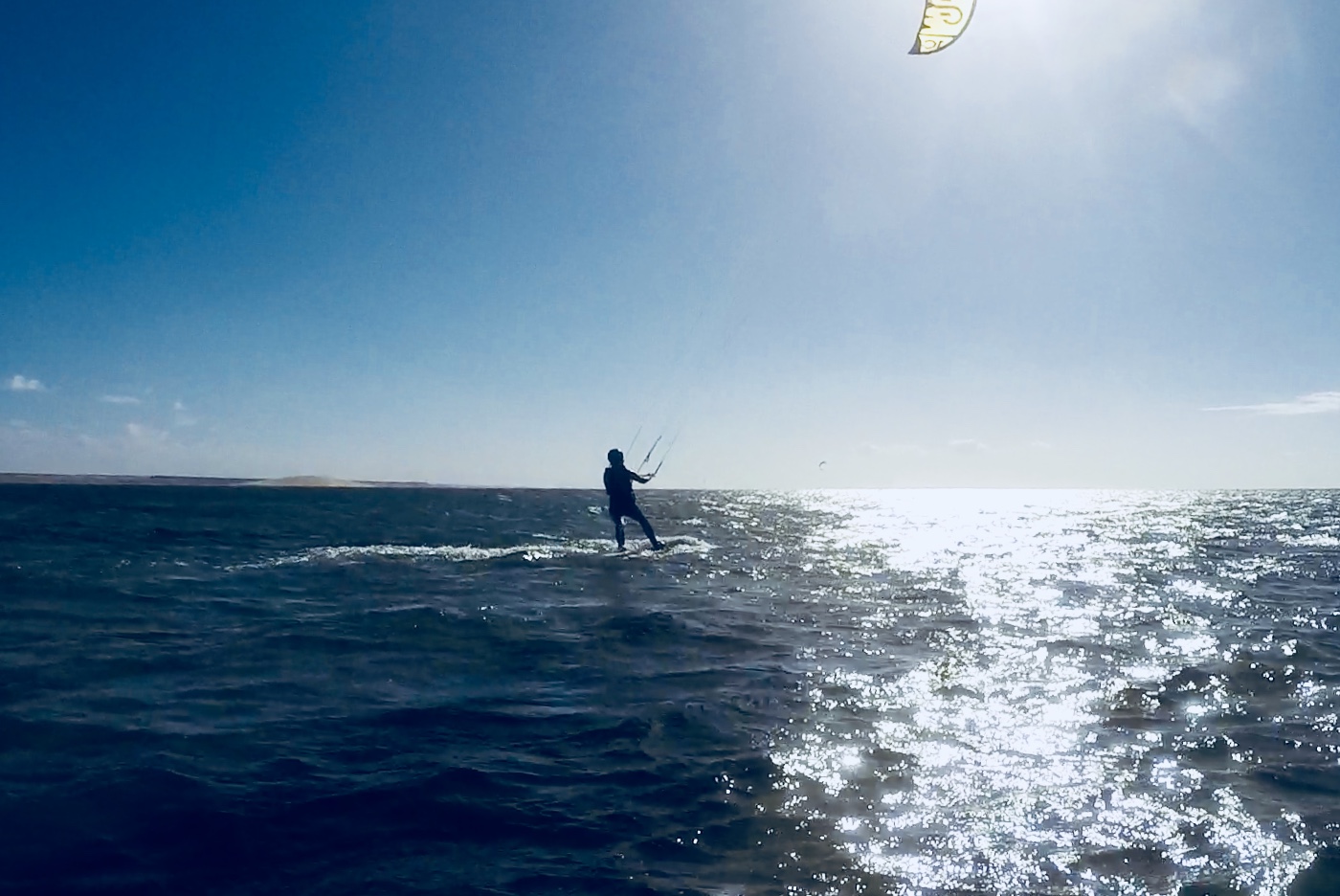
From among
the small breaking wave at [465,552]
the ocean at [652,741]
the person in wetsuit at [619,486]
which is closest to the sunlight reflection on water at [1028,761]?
the ocean at [652,741]

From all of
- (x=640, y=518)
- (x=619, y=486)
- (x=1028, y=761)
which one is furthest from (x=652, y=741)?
(x=640, y=518)

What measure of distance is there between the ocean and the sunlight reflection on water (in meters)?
0.04

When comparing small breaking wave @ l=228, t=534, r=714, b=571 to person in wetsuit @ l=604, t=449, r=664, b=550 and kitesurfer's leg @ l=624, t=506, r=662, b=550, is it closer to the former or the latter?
kitesurfer's leg @ l=624, t=506, r=662, b=550

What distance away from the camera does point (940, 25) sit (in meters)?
10.1

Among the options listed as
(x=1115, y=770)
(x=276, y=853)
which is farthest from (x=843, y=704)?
(x=276, y=853)

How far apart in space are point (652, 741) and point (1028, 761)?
3.79m

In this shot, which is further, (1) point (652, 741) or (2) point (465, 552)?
(2) point (465, 552)

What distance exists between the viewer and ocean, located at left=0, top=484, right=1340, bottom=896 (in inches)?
231

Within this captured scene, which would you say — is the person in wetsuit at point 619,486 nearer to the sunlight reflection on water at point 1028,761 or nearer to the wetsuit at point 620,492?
the wetsuit at point 620,492

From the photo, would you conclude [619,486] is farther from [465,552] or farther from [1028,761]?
[1028,761]

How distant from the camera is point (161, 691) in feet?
31.8

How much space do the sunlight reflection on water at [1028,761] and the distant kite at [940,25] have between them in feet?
26.4

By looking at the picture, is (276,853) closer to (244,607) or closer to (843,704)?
(843,704)

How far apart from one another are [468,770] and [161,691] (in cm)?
479
